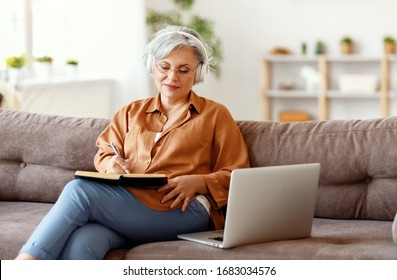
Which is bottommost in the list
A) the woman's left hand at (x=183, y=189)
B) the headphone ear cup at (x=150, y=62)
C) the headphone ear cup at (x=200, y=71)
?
the woman's left hand at (x=183, y=189)

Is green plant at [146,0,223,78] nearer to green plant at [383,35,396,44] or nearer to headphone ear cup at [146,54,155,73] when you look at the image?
green plant at [383,35,396,44]

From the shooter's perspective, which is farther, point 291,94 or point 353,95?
point 291,94

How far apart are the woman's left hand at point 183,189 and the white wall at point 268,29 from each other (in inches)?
200

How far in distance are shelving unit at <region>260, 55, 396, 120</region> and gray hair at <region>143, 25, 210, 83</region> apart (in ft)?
15.1

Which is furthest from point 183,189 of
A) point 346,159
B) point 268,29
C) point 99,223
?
point 268,29

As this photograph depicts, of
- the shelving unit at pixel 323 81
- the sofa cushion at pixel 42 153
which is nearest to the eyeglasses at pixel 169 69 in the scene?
the sofa cushion at pixel 42 153

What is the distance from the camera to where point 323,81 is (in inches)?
294

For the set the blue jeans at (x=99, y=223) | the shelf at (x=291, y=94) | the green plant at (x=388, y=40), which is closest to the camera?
the blue jeans at (x=99, y=223)

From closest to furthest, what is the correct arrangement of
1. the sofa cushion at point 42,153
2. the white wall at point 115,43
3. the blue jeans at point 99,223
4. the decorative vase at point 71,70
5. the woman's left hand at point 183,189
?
the blue jeans at point 99,223 < the woman's left hand at point 183,189 < the sofa cushion at point 42,153 < the decorative vase at point 71,70 < the white wall at point 115,43

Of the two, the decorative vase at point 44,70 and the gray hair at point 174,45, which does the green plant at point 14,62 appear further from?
the gray hair at point 174,45

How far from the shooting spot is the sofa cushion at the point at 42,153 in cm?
320

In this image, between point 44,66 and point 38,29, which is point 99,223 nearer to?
point 44,66

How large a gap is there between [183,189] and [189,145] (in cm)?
22

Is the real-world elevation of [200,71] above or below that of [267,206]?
above
